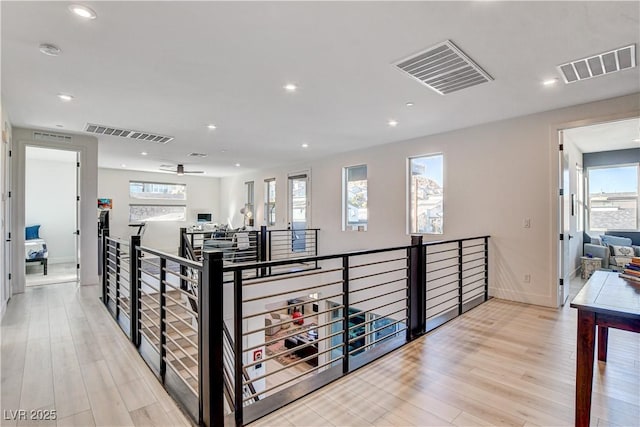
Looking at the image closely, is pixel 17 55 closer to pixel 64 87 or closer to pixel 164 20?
pixel 64 87

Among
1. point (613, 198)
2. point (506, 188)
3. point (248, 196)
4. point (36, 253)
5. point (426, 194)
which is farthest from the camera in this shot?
point (248, 196)

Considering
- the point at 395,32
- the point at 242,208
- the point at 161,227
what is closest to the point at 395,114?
the point at 395,32

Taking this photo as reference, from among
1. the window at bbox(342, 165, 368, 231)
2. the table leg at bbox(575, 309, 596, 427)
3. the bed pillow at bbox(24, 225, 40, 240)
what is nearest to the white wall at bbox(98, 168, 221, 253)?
the bed pillow at bbox(24, 225, 40, 240)

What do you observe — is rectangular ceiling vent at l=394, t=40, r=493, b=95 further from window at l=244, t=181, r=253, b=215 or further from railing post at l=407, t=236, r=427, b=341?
window at l=244, t=181, r=253, b=215

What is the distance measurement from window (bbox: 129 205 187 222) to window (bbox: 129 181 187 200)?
0.31 m

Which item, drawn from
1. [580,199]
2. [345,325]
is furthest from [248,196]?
[580,199]

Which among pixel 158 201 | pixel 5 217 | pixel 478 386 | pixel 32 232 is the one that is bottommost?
pixel 478 386

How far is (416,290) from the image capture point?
3154 mm

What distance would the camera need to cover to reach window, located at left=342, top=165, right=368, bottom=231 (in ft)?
21.5

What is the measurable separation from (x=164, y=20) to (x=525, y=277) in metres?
4.93

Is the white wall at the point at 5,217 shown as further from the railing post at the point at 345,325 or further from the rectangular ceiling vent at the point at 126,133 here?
the railing post at the point at 345,325

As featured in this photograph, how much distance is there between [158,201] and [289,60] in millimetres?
9288

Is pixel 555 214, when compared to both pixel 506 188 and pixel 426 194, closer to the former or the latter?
pixel 506 188

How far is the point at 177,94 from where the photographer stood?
3.53m
